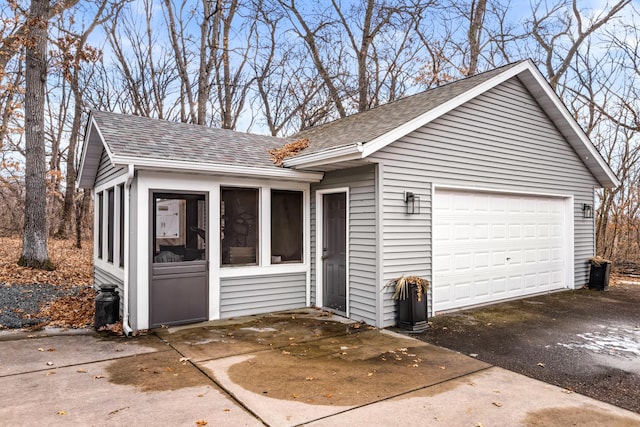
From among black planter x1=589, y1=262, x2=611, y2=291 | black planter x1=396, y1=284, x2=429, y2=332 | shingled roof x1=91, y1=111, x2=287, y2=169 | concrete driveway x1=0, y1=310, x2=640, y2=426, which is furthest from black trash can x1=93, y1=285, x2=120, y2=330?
black planter x1=589, y1=262, x2=611, y2=291

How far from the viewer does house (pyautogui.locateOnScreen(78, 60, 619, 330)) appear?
19.9 feet

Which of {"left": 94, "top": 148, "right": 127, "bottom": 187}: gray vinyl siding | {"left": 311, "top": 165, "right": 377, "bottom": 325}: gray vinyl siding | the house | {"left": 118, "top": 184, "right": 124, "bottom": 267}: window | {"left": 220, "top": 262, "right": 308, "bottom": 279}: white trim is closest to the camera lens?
the house

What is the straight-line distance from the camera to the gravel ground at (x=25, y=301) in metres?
6.35

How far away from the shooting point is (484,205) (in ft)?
25.6

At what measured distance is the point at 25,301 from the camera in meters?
7.48

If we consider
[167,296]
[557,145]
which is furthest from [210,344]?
[557,145]

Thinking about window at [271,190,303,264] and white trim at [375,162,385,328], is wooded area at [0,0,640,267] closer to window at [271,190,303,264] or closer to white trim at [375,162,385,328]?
window at [271,190,303,264]

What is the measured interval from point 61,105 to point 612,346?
22042mm

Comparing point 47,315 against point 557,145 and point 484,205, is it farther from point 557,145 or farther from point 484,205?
point 557,145

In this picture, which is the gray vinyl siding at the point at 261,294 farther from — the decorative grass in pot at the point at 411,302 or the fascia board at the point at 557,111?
the fascia board at the point at 557,111

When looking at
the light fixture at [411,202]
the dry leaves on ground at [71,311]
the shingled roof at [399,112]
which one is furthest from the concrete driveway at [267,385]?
the shingled roof at [399,112]

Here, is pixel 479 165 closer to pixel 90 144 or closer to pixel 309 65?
pixel 90 144

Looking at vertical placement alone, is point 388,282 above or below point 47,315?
above

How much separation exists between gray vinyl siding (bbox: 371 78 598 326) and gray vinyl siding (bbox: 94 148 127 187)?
4269mm
